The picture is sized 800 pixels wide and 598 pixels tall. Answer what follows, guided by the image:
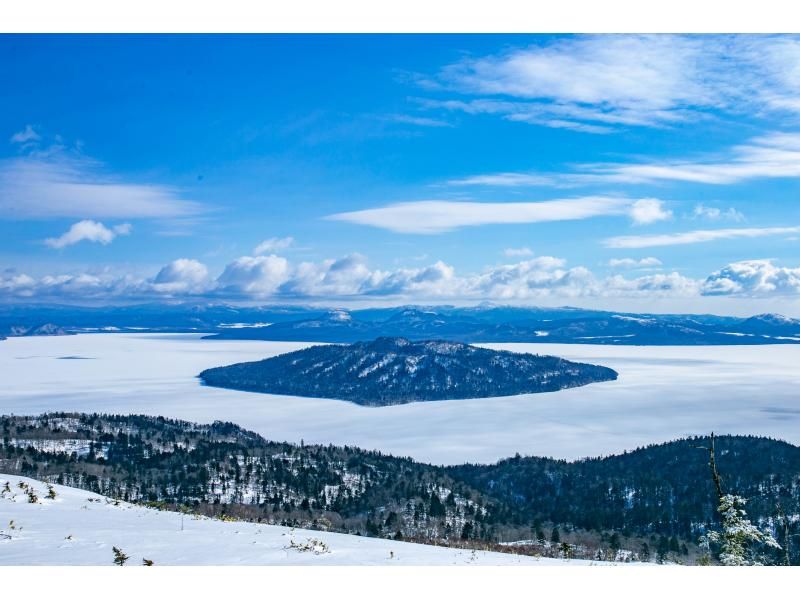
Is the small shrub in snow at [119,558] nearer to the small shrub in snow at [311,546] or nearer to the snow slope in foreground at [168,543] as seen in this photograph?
the snow slope in foreground at [168,543]

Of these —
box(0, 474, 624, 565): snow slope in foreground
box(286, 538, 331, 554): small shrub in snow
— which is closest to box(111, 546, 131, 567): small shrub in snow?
box(0, 474, 624, 565): snow slope in foreground

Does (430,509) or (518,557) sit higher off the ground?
(518,557)

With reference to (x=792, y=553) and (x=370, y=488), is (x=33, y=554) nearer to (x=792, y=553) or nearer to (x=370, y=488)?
(x=792, y=553)

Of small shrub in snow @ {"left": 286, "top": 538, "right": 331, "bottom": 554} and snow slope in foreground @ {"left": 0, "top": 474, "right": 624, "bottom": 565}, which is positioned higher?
small shrub in snow @ {"left": 286, "top": 538, "right": 331, "bottom": 554}

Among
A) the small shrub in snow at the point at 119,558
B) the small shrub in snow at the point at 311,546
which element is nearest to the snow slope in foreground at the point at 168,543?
the small shrub in snow at the point at 311,546

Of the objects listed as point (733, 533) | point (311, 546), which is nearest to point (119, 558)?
point (311, 546)

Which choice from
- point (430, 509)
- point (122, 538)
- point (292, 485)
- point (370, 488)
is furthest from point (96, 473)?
point (122, 538)

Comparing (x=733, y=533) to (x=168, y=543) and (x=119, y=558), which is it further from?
(x=168, y=543)

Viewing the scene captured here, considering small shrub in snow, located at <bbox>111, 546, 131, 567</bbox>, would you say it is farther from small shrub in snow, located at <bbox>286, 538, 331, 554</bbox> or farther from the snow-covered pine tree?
the snow-covered pine tree
